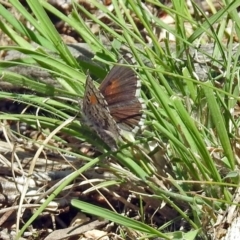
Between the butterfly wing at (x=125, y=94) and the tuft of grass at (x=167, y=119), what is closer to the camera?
the tuft of grass at (x=167, y=119)

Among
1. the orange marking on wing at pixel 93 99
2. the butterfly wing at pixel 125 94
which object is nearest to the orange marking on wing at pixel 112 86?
the butterfly wing at pixel 125 94

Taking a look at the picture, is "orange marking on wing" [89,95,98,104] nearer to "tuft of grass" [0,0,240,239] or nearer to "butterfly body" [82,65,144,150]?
"butterfly body" [82,65,144,150]

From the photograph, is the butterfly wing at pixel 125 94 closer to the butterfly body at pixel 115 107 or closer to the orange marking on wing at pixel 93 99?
the butterfly body at pixel 115 107

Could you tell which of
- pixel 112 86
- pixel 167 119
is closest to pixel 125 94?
pixel 112 86

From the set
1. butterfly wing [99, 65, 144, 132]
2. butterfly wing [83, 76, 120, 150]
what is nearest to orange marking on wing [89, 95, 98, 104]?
butterfly wing [83, 76, 120, 150]

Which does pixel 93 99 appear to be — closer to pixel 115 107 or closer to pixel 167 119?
pixel 115 107
